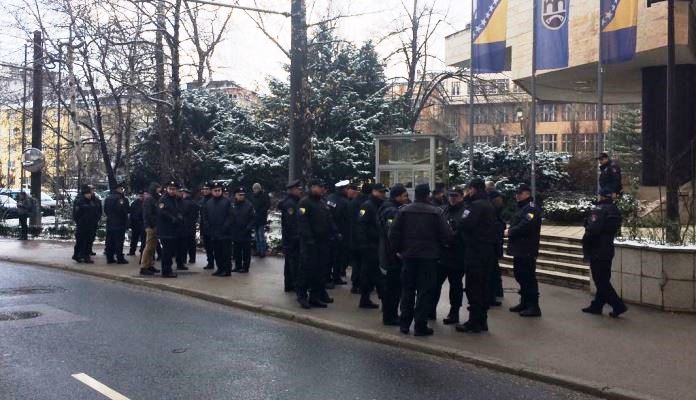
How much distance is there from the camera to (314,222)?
9.72 metres

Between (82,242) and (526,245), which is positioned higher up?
(526,245)

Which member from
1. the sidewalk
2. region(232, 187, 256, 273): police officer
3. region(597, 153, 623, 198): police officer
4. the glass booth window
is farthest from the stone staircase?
region(232, 187, 256, 273): police officer

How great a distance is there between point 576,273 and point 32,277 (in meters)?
10.7

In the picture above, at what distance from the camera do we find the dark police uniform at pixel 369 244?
941 centimetres

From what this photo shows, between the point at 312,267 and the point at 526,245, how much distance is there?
121 inches

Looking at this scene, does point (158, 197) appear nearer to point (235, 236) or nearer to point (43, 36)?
point (235, 236)

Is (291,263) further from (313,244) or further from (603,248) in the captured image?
(603,248)

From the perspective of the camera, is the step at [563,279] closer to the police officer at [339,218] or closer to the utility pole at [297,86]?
the police officer at [339,218]

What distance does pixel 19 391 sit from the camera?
5.83 metres

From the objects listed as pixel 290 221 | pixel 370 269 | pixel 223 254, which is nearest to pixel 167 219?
pixel 223 254

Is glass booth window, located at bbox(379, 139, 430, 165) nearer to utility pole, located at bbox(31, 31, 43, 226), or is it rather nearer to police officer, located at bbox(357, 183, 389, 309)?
police officer, located at bbox(357, 183, 389, 309)

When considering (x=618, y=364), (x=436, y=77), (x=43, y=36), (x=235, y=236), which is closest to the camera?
(x=618, y=364)

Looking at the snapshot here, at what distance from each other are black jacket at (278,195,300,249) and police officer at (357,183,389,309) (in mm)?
1265

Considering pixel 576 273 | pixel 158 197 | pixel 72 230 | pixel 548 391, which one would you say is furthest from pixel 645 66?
pixel 72 230
